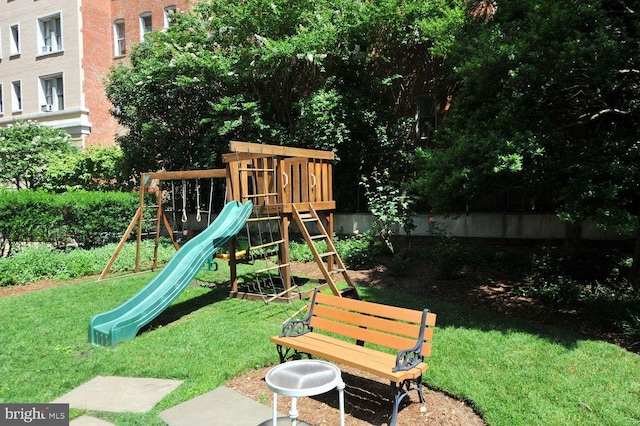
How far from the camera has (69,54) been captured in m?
25.3

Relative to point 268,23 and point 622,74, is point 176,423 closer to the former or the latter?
point 622,74

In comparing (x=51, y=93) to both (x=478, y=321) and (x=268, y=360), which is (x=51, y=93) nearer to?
(x=268, y=360)

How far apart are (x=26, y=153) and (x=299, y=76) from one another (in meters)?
12.5

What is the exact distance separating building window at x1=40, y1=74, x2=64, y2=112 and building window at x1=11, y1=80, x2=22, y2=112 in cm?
218

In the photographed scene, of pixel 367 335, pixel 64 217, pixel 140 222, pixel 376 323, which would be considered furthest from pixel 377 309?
pixel 64 217

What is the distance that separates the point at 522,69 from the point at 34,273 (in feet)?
36.7

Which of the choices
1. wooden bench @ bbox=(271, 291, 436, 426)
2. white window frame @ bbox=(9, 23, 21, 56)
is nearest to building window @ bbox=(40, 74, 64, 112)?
white window frame @ bbox=(9, 23, 21, 56)

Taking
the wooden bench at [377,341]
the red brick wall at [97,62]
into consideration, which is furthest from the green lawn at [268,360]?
the red brick wall at [97,62]

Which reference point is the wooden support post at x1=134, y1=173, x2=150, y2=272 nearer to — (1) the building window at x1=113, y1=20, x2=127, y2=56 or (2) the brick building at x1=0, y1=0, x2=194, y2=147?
(2) the brick building at x1=0, y1=0, x2=194, y2=147

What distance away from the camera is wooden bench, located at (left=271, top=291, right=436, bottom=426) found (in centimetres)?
Answer: 379

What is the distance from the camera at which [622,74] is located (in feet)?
19.8

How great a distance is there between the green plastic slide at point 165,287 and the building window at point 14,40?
2789 cm

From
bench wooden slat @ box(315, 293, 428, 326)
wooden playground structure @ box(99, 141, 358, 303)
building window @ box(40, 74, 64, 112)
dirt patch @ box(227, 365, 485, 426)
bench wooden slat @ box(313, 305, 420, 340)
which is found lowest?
dirt patch @ box(227, 365, 485, 426)

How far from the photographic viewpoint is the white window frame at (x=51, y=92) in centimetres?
2602
